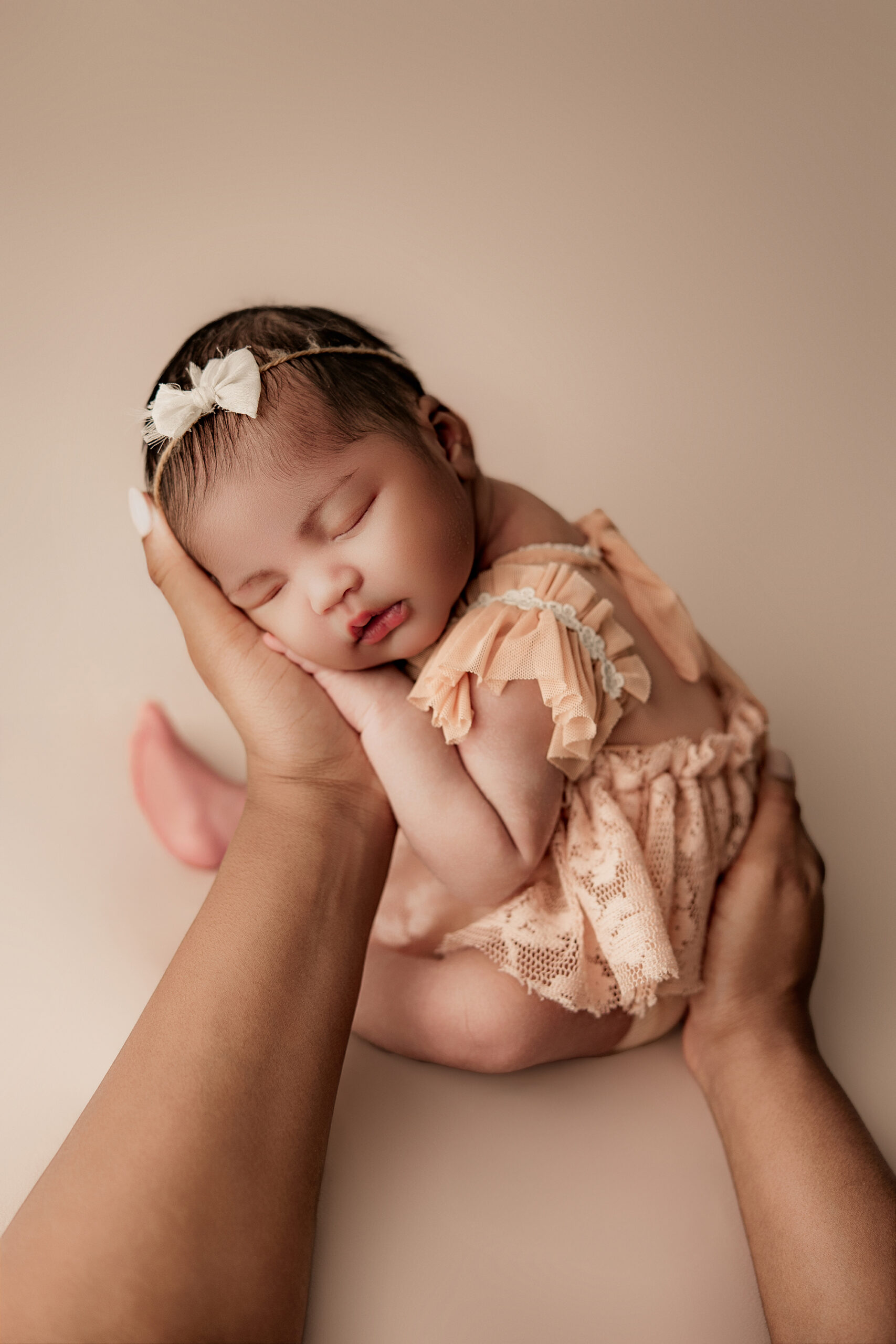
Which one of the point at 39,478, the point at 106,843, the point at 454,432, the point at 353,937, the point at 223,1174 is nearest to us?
the point at 223,1174

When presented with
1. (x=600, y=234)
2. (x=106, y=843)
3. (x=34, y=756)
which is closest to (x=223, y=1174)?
(x=106, y=843)

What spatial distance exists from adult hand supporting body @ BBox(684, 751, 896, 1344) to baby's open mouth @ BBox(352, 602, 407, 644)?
587mm

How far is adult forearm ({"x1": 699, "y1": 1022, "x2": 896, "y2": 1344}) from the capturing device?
3.56ft

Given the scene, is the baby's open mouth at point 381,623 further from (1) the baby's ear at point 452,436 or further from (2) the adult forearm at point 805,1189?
(2) the adult forearm at point 805,1189

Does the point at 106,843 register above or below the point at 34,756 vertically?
below

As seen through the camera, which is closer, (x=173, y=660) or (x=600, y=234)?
(x=173, y=660)

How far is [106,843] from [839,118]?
227cm

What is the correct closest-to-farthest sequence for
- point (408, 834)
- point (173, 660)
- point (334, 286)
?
point (408, 834) → point (173, 660) → point (334, 286)

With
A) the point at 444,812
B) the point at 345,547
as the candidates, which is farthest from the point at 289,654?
the point at 444,812

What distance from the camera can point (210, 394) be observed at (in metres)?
1.34

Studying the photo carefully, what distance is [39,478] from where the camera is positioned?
2312 mm

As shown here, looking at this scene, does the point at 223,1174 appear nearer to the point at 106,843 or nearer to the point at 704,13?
the point at 106,843

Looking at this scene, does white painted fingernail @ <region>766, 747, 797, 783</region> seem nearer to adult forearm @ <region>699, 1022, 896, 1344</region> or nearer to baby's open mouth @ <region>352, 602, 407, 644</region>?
adult forearm @ <region>699, 1022, 896, 1344</region>

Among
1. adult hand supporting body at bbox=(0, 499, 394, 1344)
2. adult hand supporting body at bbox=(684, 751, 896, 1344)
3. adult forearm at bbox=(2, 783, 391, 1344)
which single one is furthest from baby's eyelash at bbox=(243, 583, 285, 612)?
adult hand supporting body at bbox=(684, 751, 896, 1344)
